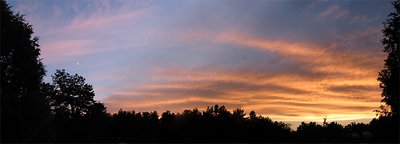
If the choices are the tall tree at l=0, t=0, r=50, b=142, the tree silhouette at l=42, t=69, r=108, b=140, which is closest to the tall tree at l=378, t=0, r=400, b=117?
the tall tree at l=0, t=0, r=50, b=142

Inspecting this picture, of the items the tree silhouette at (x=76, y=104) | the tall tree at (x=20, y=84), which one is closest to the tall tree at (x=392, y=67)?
the tall tree at (x=20, y=84)

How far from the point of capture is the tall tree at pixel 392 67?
141 ft

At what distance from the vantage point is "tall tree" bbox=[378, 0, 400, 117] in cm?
4309

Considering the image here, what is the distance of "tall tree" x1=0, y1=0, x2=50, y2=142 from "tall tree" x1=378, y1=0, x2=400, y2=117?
29.8m

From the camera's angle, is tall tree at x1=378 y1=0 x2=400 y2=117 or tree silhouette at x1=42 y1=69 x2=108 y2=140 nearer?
tall tree at x1=378 y1=0 x2=400 y2=117

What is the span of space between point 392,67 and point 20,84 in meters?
32.7

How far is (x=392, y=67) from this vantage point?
4431cm

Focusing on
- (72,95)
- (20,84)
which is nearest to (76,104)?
(72,95)

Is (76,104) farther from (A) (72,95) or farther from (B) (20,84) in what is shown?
(B) (20,84)

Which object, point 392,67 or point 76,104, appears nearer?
point 392,67

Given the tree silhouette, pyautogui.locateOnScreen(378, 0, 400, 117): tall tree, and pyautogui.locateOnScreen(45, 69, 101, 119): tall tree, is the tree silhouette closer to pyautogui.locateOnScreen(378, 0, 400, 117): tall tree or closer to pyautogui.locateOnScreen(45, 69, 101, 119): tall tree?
pyautogui.locateOnScreen(45, 69, 101, 119): tall tree

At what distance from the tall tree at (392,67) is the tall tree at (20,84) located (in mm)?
29785

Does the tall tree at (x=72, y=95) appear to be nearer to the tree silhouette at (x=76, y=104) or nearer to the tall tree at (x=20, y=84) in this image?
the tree silhouette at (x=76, y=104)

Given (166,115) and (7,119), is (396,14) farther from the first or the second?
(166,115)
